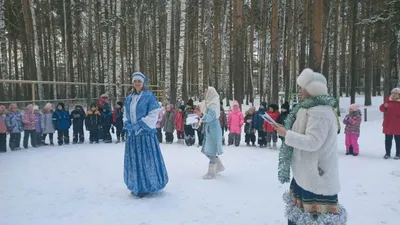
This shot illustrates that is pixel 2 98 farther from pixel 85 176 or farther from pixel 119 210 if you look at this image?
pixel 119 210

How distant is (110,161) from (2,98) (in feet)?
54.1

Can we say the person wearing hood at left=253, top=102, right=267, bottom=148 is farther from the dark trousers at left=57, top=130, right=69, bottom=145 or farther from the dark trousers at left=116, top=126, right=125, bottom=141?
the dark trousers at left=57, top=130, right=69, bottom=145

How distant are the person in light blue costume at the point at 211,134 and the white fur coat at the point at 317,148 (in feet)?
10.9

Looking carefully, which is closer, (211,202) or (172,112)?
(211,202)

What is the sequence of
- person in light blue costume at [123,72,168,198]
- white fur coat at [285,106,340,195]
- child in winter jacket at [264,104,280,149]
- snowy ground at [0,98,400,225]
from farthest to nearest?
child in winter jacket at [264,104,280,149]
person in light blue costume at [123,72,168,198]
snowy ground at [0,98,400,225]
white fur coat at [285,106,340,195]

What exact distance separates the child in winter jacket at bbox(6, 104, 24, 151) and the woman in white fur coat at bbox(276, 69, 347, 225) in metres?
8.67

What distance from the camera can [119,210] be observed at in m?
4.40

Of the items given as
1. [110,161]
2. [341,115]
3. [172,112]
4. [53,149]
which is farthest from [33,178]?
[341,115]

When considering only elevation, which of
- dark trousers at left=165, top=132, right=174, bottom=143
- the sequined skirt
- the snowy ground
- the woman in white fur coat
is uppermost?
the woman in white fur coat

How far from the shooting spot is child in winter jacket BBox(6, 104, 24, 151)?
8.96 meters

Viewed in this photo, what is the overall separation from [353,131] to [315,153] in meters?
6.00

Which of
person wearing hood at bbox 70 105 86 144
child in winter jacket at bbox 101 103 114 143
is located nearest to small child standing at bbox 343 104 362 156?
child in winter jacket at bbox 101 103 114 143

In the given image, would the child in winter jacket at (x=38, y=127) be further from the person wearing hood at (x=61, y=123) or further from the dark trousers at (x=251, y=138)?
the dark trousers at (x=251, y=138)

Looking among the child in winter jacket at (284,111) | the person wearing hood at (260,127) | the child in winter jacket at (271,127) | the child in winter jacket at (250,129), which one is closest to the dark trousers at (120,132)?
the child in winter jacket at (250,129)
